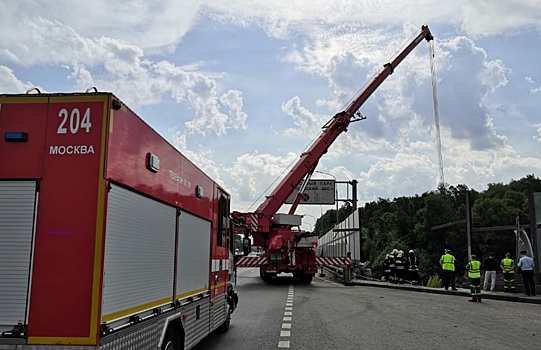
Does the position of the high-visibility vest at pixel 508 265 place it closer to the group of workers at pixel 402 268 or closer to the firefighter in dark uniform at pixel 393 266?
the group of workers at pixel 402 268

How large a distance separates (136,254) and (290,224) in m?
20.0

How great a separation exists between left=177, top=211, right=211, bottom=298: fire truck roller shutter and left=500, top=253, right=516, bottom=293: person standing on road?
46.3 feet

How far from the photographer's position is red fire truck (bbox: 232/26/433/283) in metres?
24.1

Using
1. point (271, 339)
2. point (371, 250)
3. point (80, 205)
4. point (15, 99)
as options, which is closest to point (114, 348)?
point (80, 205)

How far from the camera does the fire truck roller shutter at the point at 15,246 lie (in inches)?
167

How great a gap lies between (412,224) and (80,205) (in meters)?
82.8

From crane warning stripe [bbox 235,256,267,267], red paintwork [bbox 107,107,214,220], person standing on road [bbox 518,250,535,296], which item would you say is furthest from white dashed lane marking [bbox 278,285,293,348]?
person standing on road [bbox 518,250,535,296]

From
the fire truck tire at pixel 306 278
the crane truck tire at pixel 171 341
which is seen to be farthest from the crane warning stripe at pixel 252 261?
the crane truck tire at pixel 171 341

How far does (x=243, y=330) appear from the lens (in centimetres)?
1078

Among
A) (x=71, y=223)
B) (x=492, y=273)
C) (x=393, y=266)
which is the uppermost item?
(x=71, y=223)

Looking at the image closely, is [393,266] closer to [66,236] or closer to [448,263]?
[448,263]

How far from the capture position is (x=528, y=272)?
18.3 metres

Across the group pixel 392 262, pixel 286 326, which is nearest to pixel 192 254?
pixel 286 326

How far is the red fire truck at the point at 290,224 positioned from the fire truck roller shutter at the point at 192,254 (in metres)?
15.4
